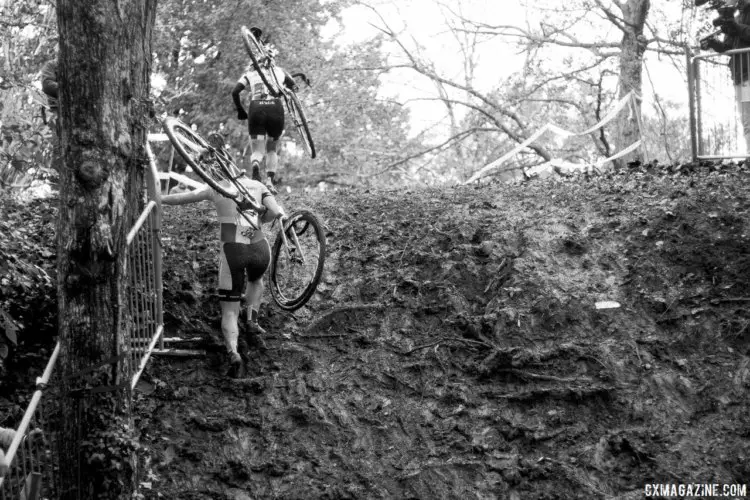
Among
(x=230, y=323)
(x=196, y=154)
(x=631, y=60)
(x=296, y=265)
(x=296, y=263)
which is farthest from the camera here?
(x=631, y=60)

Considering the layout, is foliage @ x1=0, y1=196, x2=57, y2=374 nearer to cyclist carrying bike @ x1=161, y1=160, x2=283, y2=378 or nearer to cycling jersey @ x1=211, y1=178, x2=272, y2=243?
cyclist carrying bike @ x1=161, y1=160, x2=283, y2=378

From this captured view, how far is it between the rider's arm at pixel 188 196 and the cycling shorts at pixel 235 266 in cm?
52

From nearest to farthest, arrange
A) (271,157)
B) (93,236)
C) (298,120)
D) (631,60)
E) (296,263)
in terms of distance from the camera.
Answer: (93,236) → (296,263) → (298,120) → (271,157) → (631,60)

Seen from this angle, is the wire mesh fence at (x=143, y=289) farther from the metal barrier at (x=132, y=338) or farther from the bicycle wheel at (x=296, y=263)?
the bicycle wheel at (x=296, y=263)

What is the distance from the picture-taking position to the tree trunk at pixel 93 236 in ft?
21.0

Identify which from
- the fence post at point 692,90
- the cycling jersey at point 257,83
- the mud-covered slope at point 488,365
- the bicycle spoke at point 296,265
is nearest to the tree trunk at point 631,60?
the fence post at point 692,90

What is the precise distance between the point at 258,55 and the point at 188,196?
356cm

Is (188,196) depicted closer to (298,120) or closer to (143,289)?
(143,289)

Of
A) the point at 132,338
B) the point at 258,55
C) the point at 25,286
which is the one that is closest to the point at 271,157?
the point at 258,55

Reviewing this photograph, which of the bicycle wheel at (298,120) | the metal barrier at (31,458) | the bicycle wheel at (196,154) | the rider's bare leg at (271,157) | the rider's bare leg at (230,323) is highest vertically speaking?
the bicycle wheel at (298,120)

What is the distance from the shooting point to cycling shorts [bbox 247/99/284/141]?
11680mm

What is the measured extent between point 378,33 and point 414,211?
19.4 meters

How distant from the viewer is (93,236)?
645 cm

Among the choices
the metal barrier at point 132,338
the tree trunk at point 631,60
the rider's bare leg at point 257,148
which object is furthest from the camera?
the tree trunk at point 631,60
